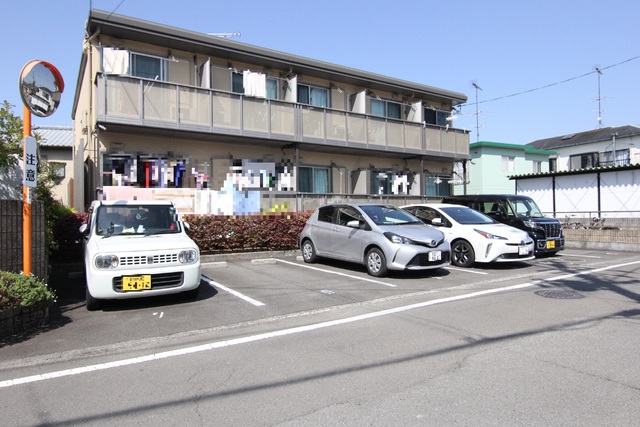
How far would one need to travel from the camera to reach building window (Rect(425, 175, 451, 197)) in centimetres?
2125

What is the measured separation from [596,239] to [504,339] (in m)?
12.8

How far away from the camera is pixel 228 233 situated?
12.1m

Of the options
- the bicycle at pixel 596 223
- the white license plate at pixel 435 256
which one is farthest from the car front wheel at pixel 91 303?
the bicycle at pixel 596 223

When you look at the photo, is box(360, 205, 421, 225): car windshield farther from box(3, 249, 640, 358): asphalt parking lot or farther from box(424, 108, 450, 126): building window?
box(424, 108, 450, 126): building window

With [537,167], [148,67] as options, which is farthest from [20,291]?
[537,167]

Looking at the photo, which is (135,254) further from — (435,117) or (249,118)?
(435,117)

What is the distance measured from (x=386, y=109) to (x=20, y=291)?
16597 millimetres

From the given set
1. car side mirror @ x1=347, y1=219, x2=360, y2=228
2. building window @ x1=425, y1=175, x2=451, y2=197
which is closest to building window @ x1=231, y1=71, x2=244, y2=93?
car side mirror @ x1=347, y1=219, x2=360, y2=228

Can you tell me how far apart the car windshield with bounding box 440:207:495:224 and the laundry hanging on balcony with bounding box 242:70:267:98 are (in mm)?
7616

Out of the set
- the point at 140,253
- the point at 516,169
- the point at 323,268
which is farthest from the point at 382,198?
the point at 516,169

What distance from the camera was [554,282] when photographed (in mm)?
8711

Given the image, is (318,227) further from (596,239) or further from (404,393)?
(596,239)

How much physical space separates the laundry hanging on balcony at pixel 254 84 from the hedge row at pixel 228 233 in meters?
4.55

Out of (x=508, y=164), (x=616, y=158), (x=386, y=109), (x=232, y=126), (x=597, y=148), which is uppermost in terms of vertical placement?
(x=597, y=148)
